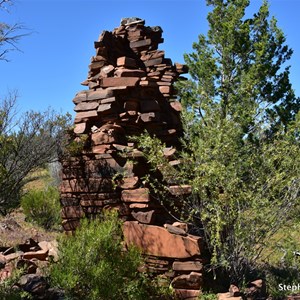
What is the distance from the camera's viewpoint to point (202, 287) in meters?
7.77

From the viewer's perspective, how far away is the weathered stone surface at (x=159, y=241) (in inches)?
306

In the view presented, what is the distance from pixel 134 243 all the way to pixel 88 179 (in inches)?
67.3

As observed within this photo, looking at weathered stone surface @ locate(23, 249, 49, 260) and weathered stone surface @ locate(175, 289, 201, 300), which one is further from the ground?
Answer: weathered stone surface @ locate(23, 249, 49, 260)

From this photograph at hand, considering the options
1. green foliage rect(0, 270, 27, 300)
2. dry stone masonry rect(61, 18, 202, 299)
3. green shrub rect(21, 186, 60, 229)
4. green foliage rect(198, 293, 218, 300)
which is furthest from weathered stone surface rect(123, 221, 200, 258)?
green shrub rect(21, 186, 60, 229)

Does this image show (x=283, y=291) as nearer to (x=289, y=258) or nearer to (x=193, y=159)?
(x=289, y=258)

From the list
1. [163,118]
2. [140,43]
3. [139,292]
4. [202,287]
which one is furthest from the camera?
[140,43]

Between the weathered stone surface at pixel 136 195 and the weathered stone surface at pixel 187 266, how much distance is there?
1.32 meters

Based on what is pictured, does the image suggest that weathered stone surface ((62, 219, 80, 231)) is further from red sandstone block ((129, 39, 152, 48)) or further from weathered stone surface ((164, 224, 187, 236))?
red sandstone block ((129, 39, 152, 48))

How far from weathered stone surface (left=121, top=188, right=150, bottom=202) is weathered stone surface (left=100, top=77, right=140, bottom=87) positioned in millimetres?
2488

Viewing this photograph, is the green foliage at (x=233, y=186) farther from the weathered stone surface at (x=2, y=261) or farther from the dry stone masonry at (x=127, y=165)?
the weathered stone surface at (x=2, y=261)

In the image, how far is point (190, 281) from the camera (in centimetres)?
770

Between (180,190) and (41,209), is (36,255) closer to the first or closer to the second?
(180,190)

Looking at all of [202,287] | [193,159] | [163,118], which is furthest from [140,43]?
[202,287]

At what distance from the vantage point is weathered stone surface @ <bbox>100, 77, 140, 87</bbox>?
958 cm
